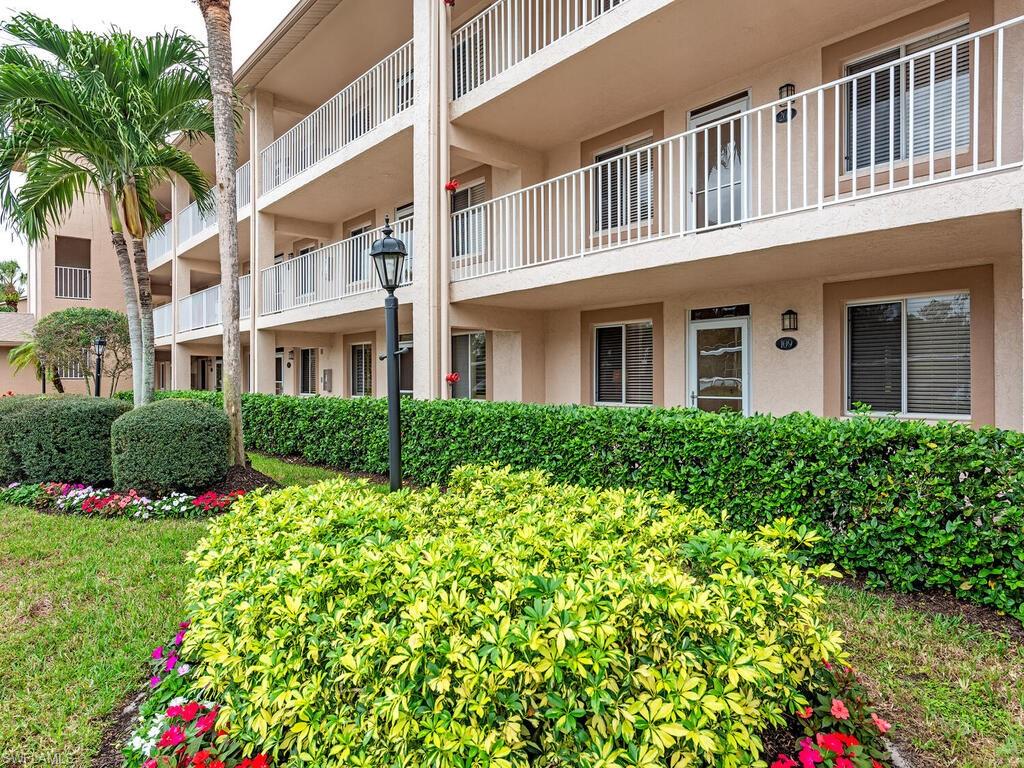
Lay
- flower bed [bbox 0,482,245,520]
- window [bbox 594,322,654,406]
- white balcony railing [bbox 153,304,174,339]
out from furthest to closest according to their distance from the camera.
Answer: white balcony railing [bbox 153,304,174,339]
window [bbox 594,322,654,406]
flower bed [bbox 0,482,245,520]

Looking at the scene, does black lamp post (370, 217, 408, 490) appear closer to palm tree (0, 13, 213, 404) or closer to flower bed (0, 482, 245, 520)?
flower bed (0, 482, 245, 520)

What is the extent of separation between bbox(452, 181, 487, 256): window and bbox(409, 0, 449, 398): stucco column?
497 millimetres

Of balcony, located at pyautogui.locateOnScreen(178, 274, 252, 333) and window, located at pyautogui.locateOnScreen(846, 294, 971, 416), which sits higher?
balcony, located at pyautogui.locateOnScreen(178, 274, 252, 333)

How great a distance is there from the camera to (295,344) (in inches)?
654

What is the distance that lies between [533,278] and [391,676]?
7.40 meters

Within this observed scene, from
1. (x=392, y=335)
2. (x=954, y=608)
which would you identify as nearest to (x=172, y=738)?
(x=392, y=335)

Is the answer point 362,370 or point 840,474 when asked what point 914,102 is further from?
point 362,370

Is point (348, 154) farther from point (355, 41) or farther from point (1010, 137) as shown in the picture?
point (1010, 137)

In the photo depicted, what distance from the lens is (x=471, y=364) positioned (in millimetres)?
12820

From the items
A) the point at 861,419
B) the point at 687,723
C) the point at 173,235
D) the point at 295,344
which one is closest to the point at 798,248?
the point at 861,419

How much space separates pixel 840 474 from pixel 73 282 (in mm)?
30849

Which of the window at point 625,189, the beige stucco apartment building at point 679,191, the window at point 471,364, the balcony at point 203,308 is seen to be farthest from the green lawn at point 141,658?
the balcony at point 203,308

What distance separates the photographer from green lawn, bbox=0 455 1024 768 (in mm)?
2969

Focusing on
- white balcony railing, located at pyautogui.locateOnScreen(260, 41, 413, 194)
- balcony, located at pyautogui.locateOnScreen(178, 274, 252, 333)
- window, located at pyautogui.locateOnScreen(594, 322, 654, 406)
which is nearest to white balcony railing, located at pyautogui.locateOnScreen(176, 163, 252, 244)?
white balcony railing, located at pyautogui.locateOnScreen(260, 41, 413, 194)
